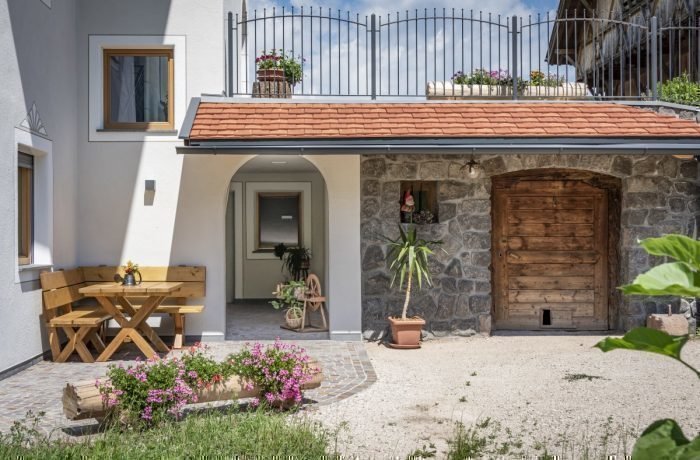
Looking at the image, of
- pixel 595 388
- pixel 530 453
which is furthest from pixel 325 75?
pixel 530 453

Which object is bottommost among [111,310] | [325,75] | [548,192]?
[111,310]

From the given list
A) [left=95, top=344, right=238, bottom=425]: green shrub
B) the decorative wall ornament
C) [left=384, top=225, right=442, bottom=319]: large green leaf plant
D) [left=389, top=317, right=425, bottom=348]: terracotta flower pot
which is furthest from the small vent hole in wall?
the decorative wall ornament

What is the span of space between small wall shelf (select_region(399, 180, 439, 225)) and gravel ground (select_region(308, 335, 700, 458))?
185cm

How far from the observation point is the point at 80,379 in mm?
7699

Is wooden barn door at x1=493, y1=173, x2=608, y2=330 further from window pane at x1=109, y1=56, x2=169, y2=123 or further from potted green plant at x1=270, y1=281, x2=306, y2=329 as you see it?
window pane at x1=109, y1=56, x2=169, y2=123

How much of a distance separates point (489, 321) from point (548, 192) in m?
2.25

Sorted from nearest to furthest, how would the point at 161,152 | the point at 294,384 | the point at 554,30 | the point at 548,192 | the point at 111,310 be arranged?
the point at 294,384 → the point at 111,310 → the point at 161,152 → the point at 548,192 → the point at 554,30

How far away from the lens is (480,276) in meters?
10.2

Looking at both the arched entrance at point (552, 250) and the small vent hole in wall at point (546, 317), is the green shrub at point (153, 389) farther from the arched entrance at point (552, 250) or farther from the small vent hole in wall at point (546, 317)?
the small vent hole in wall at point (546, 317)

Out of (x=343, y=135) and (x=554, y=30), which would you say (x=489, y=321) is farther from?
(x=554, y=30)

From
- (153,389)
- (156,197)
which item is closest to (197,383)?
(153,389)

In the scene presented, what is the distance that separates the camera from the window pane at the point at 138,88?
34.0ft

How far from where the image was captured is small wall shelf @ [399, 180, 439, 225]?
10.4m

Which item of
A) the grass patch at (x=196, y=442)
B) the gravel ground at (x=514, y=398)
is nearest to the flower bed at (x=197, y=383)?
the grass patch at (x=196, y=442)
